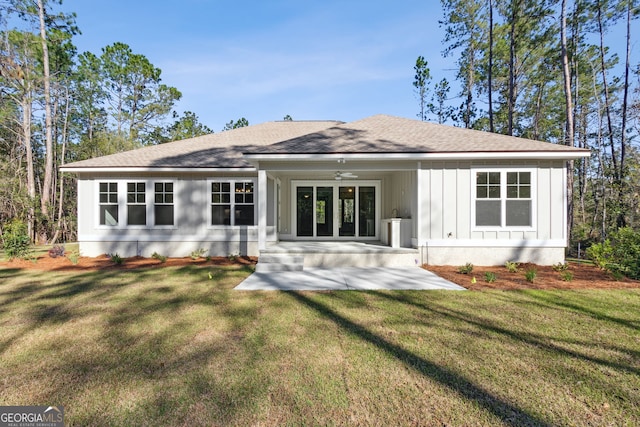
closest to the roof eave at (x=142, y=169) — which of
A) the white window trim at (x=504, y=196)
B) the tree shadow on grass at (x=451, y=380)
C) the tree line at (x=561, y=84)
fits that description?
the white window trim at (x=504, y=196)

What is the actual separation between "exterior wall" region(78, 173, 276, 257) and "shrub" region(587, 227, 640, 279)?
900cm

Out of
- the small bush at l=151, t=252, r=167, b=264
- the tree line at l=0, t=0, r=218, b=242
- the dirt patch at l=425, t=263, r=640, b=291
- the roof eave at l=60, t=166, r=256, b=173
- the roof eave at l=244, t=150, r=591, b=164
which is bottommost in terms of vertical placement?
the dirt patch at l=425, t=263, r=640, b=291

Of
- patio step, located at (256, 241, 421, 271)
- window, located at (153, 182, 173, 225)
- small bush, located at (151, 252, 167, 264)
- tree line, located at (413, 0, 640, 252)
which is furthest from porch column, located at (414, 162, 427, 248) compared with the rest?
tree line, located at (413, 0, 640, 252)

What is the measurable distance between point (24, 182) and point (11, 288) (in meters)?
18.7

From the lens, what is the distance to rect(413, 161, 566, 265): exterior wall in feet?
27.2

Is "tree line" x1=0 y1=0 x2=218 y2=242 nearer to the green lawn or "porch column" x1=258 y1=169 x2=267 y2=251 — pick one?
"porch column" x1=258 y1=169 x2=267 y2=251

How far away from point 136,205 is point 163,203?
931 millimetres

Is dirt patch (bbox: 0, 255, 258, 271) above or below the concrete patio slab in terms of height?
above

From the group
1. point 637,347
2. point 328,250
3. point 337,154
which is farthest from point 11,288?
point 637,347

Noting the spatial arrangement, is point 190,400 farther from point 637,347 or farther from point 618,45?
point 618,45

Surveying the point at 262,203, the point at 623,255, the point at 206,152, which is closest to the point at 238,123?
the point at 206,152

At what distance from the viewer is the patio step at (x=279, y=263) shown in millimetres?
7953

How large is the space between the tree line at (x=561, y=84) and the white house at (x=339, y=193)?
20.8 feet

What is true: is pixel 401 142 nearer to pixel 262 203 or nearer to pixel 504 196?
pixel 504 196
